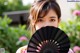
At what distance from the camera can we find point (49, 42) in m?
1.49

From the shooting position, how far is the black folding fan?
1.47 meters

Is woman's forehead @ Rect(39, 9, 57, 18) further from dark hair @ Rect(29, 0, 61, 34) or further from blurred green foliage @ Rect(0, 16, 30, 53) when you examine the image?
blurred green foliage @ Rect(0, 16, 30, 53)

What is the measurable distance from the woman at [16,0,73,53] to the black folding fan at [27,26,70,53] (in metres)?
0.22

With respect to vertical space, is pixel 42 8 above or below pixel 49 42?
above

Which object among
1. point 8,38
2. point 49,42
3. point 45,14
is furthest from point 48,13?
point 8,38

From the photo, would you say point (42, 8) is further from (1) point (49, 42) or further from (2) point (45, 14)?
(1) point (49, 42)

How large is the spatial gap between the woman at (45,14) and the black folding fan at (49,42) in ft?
0.71

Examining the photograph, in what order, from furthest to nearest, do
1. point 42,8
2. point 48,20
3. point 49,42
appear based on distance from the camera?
point 42,8, point 48,20, point 49,42

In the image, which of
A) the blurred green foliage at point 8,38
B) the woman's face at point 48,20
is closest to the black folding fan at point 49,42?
the woman's face at point 48,20

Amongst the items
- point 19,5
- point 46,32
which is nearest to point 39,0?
point 46,32

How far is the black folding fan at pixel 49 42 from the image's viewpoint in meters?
1.47

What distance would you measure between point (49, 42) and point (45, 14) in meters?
0.32

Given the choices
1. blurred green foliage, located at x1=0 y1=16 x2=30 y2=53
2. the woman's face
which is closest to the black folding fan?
the woman's face

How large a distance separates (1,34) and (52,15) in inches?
86.8
